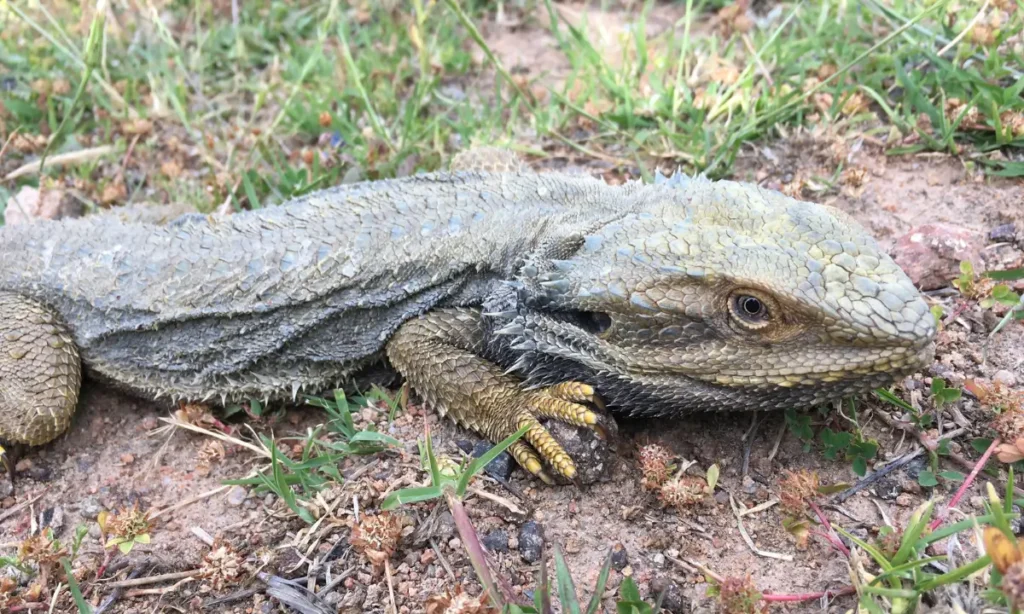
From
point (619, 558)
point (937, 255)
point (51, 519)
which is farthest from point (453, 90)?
point (619, 558)

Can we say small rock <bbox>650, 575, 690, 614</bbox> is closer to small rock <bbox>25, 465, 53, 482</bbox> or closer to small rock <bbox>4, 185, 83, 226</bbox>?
small rock <bbox>25, 465, 53, 482</bbox>

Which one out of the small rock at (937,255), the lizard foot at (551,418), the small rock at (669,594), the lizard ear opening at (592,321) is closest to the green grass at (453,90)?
the small rock at (937,255)

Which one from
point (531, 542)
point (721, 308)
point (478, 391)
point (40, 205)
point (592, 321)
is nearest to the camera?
point (721, 308)

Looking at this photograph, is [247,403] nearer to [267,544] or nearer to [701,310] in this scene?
[267,544]

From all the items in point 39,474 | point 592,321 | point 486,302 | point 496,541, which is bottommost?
point 39,474

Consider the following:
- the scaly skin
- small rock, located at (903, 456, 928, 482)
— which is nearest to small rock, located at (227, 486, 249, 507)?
the scaly skin

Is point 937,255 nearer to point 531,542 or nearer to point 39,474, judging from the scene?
point 531,542

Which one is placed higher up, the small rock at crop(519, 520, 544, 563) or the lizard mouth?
the lizard mouth
